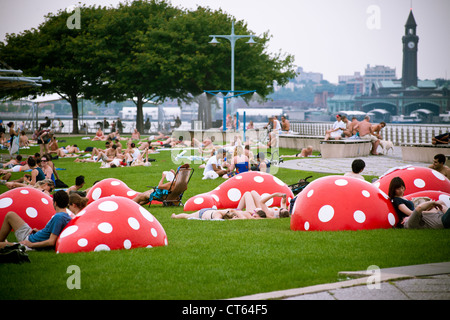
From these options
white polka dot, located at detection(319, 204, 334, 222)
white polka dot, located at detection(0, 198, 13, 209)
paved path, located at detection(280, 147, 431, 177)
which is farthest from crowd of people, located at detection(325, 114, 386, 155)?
white polka dot, located at detection(0, 198, 13, 209)

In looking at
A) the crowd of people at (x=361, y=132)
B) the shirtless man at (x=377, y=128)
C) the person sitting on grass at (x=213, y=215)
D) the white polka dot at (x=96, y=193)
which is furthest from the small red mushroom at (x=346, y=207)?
the shirtless man at (x=377, y=128)

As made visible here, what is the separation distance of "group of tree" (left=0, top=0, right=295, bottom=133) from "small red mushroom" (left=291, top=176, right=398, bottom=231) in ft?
152

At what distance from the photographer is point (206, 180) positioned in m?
21.0

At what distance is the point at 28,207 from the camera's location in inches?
436

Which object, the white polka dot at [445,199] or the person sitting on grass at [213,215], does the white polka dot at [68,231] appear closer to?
the person sitting on grass at [213,215]

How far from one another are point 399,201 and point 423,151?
49.0 feet

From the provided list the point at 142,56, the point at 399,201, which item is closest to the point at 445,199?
the point at 399,201

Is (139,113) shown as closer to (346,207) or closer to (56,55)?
(56,55)

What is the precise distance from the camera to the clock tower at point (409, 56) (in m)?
164

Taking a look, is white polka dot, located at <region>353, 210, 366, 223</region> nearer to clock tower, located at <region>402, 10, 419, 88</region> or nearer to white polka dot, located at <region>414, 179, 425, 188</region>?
white polka dot, located at <region>414, 179, 425, 188</region>

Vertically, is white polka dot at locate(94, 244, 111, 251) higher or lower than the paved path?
higher

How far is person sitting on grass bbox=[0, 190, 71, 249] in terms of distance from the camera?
30.2 feet

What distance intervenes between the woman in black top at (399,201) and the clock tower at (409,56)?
530 ft
